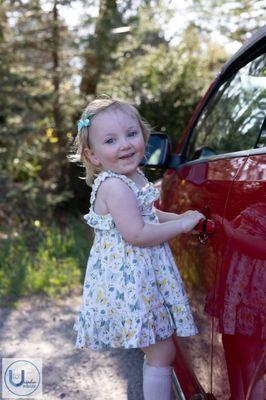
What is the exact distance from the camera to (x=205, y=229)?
1947mm

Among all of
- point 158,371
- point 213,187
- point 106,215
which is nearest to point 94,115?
point 106,215

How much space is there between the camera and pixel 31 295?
4.82 meters

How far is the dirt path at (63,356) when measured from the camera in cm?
312

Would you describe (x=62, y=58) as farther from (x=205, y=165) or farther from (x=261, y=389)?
(x=261, y=389)

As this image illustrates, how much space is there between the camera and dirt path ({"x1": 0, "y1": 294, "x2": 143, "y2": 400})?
3123 mm

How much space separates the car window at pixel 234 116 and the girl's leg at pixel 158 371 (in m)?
0.90

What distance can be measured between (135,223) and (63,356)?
77.3 inches

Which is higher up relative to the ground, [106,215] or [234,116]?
[234,116]

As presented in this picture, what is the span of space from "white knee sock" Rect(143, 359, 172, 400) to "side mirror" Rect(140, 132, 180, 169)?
4.26 feet

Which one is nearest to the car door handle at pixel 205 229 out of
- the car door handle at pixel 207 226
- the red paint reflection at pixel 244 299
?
the car door handle at pixel 207 226

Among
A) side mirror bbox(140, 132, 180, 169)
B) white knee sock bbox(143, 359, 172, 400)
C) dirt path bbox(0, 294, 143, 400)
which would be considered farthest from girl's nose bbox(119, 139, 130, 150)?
dirt path bbox(0, 294, 143, 400)

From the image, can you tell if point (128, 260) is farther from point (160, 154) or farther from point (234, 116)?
point (160, 154)

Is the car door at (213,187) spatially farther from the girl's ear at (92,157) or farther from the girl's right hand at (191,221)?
the girl's ear at (92,157)

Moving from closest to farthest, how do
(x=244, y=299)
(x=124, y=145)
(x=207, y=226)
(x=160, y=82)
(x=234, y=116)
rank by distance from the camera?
(x=244, y=299) → (x=207, y=226) → (x=124, y=145) → (x=234, y=116) → (x=160, y=82)
